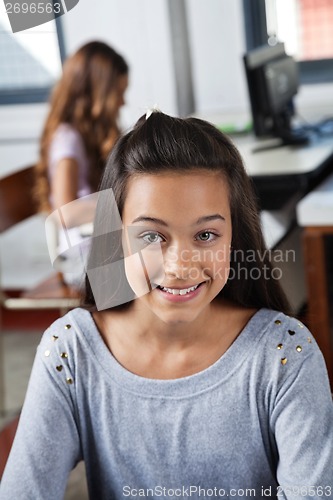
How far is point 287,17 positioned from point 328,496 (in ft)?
6.58

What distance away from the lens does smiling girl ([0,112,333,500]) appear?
685 millimetres

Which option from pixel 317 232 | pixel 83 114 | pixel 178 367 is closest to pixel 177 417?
pixel 178 367

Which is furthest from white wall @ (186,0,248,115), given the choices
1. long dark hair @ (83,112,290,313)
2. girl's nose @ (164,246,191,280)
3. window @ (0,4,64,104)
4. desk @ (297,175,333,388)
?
girl's nose @ (164,246,191,280)

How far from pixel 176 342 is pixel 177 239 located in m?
0.13

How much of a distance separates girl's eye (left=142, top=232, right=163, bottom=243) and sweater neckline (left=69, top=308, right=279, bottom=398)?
0.45ft

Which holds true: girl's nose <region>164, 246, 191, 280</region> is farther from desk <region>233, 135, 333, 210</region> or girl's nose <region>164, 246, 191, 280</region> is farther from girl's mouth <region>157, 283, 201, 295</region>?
desk <region>233, 135, 333, 210</region>

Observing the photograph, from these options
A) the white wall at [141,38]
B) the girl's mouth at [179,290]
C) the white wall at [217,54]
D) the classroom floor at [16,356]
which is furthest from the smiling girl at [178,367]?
the white wall at [217,54]

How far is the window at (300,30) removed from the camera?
2.48 meters

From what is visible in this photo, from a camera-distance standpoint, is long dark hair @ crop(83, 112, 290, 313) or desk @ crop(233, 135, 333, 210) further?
desk @ crop(233, 135, 333, 210)

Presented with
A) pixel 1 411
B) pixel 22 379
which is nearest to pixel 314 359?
pixel 1 411

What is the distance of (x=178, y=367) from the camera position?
29.5 inches

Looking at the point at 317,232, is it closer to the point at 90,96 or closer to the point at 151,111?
the point at 90,96

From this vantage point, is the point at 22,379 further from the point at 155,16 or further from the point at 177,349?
the point at 177,349

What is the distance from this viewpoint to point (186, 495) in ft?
2.48
